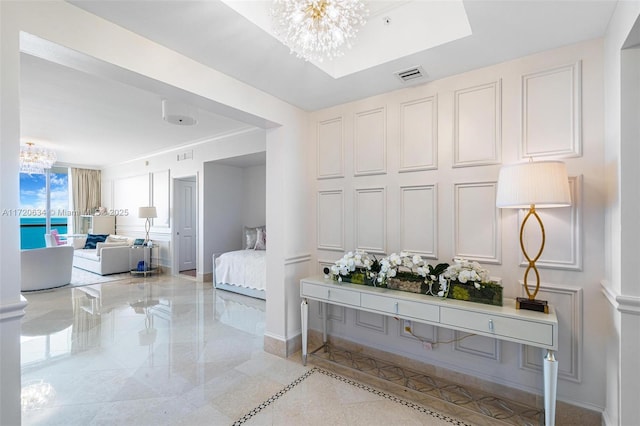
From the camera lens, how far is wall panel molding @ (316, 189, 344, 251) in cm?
306

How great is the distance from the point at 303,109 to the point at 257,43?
1.24m

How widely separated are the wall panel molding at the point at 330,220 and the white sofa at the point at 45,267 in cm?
524

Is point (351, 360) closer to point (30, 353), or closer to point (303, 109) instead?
point (303, 109)

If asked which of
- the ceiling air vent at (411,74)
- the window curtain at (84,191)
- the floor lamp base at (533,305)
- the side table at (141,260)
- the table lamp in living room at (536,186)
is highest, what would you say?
the ceiling air vent at (411,74)

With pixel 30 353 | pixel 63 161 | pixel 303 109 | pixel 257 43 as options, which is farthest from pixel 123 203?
pixel 257 43

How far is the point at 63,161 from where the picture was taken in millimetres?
7840

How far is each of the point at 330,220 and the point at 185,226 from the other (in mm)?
5016

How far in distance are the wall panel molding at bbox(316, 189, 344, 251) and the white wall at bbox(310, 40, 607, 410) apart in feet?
0.04

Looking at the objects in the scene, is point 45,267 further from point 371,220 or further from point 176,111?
point 371,220

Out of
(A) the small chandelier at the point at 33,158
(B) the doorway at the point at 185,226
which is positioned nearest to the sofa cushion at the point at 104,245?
(B) the doorway at the point at 185,226

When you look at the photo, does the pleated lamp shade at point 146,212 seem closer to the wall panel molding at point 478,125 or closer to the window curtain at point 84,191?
the window curtain at point 84,191

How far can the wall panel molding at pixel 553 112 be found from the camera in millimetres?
1942

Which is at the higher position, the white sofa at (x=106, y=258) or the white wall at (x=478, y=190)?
the white wall at (x=478, y=190)

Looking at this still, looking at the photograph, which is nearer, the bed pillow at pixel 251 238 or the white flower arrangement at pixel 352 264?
the white flower arrangement at pixel 352 264
